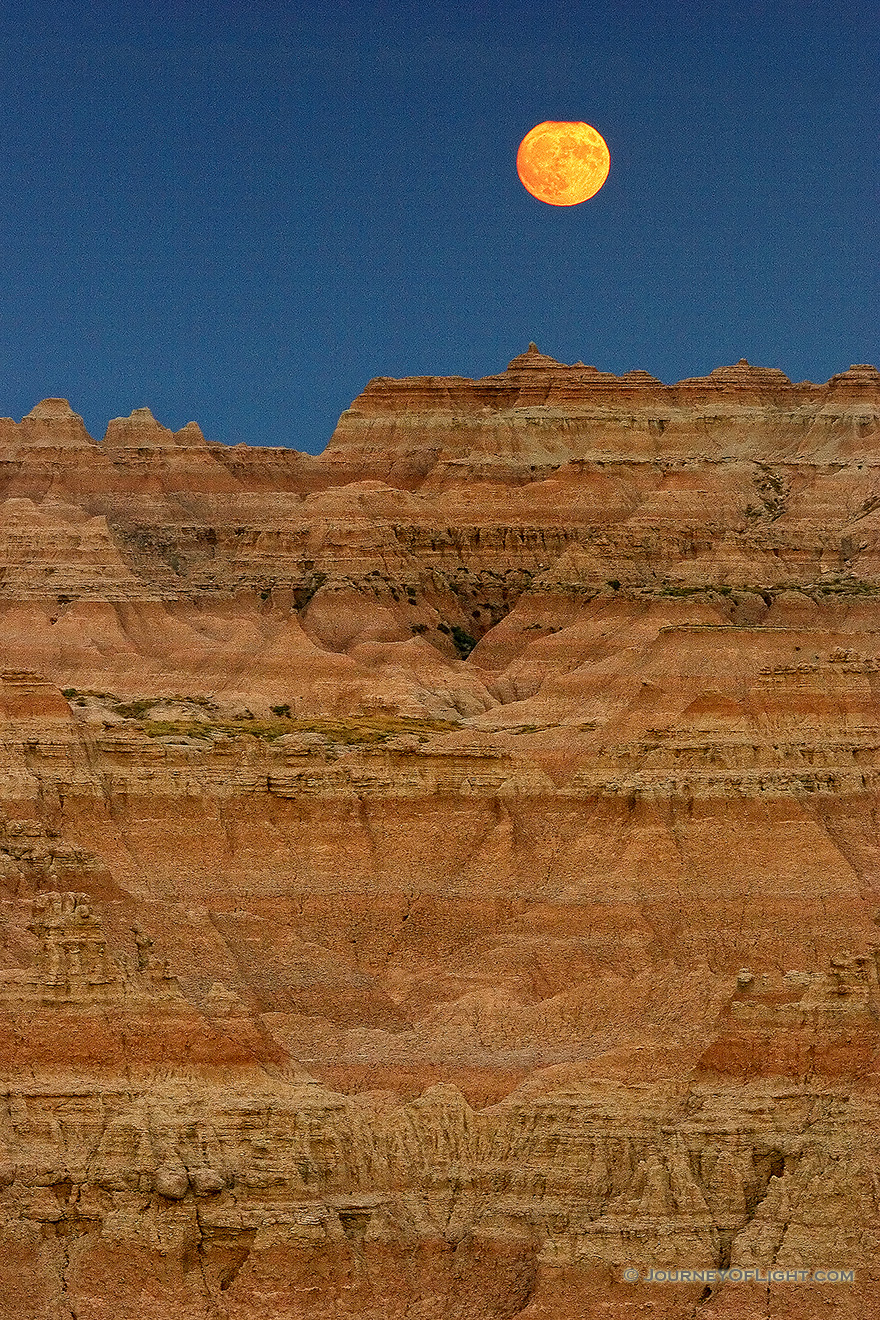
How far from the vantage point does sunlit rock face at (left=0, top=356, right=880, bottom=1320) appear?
204ft

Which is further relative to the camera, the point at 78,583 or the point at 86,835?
the point at 78,583

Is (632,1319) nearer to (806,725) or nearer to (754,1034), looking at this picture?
(754,1034)

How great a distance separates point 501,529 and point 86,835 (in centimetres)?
5645

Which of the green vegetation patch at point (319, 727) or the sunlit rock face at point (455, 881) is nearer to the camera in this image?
the sunlit rock face at point (455, 881)

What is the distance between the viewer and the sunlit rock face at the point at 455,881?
62031 mm

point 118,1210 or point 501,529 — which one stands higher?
point 501,529

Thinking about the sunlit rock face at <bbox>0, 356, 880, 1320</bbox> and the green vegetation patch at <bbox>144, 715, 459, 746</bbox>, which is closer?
the sunlit rock face at <bbox>0, 356, 880, 1320</bbox>

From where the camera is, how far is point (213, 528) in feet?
511

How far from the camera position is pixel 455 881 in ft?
298

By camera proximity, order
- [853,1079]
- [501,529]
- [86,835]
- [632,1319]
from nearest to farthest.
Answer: [632,1319], [853,1079], [86,835], [501,529]

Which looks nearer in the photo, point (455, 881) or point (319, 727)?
point (455, 881)

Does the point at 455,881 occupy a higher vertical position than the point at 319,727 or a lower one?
lower

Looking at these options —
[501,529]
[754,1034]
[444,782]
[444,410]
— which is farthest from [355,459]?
[754,1034]

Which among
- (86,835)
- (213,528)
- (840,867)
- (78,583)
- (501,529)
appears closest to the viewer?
(840,867)
